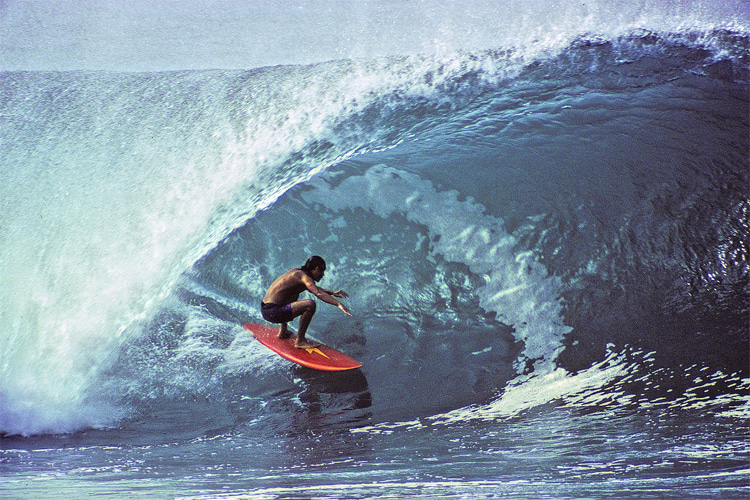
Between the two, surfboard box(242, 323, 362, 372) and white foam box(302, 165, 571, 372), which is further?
white foam box(302, 165, 571, 372)

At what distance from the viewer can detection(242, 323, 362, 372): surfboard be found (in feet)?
12.4

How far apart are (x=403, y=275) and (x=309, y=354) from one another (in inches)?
37.3

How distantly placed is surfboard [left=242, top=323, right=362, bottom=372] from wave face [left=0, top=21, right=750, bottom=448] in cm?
11

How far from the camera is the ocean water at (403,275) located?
111 inches

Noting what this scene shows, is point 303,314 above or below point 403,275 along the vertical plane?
below

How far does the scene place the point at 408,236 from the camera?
4562 millimetres

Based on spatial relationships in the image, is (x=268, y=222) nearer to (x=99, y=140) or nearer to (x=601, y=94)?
(x=99, y=140)

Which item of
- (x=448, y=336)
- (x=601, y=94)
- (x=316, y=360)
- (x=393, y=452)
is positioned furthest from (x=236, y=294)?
(x=601, y=94)

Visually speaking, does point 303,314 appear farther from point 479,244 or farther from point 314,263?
point 479,244

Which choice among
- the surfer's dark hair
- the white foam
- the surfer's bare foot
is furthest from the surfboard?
the white foam

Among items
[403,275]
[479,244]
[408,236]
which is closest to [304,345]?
[403,275]

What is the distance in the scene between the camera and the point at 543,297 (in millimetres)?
4051

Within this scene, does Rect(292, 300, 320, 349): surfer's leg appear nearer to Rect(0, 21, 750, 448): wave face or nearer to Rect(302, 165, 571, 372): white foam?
Rect(0, 21, 750, 448): wave face

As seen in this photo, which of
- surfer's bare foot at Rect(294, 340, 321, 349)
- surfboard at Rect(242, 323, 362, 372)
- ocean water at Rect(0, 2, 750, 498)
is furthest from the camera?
surfer's bare foot at Rect(294, 340, 321, 349)
